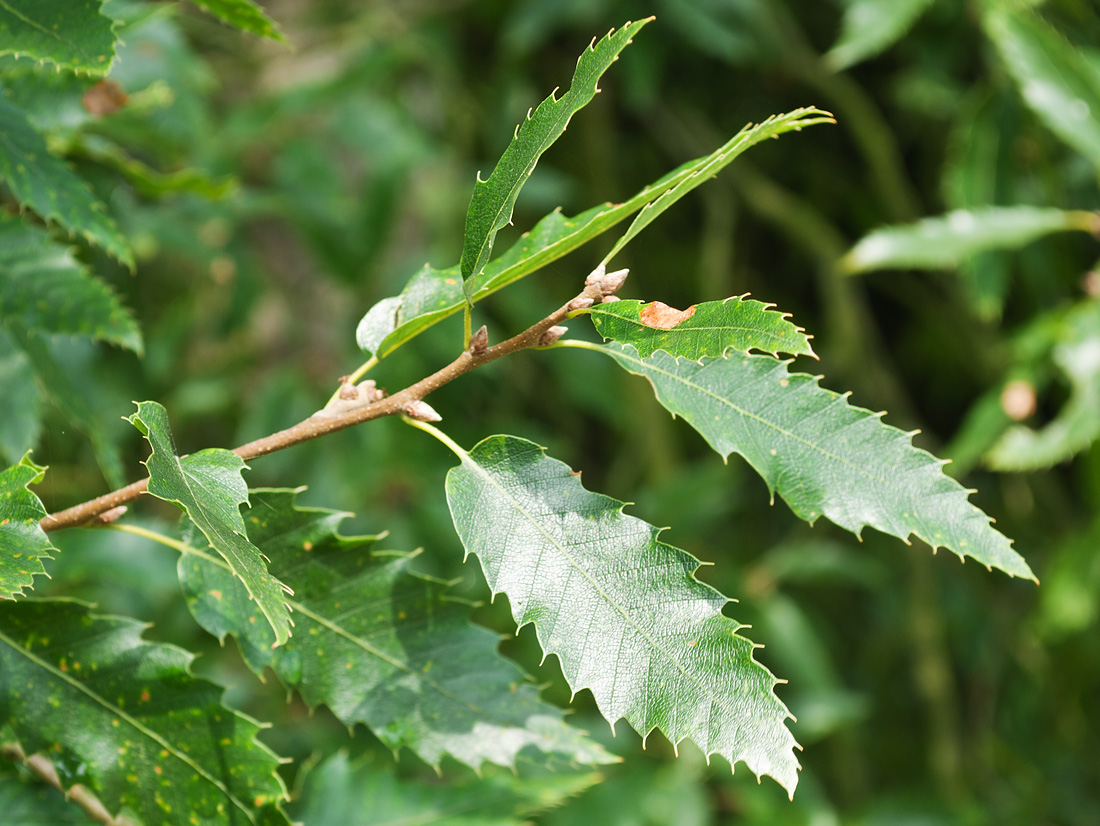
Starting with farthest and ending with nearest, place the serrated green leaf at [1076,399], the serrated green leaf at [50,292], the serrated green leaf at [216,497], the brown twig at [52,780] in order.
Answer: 1. the serrated green leaf at [1076,399]
2. the serrated green leaf at [50,292]
3. the brown twig at [52,780]
4. the serrated green leaf at [216,497]

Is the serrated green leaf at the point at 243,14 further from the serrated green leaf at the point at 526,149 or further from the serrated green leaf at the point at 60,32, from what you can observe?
the serrated green leaf at the point at 526,149

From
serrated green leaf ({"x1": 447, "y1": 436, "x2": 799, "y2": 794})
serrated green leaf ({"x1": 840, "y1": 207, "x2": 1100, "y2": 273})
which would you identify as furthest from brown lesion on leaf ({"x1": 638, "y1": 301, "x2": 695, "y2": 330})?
serrated green leaf ({"x1": 840, "y1": 207, "x2": 1100, "y2": 273})

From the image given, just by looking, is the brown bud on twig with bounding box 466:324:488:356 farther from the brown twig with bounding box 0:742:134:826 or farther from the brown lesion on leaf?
the brown twig with bounding box 0:742:134:826

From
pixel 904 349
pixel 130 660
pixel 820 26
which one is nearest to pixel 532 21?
pixel 820 26

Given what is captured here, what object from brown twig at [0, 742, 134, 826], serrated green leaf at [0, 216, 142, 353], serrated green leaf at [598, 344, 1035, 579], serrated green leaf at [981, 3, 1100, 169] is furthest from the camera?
serrated green leaf at [981, 3, 1100, 169]

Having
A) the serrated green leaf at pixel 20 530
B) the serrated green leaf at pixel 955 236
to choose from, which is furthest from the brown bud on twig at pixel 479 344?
the serrated green leaf at pixel 955 236

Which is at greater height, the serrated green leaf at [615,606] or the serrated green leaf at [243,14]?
the serrated green leaf at [243,14]

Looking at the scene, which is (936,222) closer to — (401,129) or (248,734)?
(401,129)

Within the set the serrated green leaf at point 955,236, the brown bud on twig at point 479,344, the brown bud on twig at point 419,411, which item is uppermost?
the brown bud on twig at point 479,344
